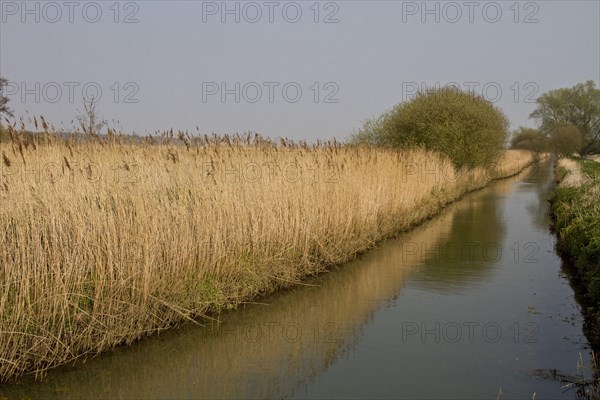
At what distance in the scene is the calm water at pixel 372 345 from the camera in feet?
15.3

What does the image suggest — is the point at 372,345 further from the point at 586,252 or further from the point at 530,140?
the point at 530,140

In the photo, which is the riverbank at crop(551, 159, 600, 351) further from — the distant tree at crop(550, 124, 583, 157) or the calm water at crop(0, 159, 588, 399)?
the distant tree at crop(550, 124, 583, 157)

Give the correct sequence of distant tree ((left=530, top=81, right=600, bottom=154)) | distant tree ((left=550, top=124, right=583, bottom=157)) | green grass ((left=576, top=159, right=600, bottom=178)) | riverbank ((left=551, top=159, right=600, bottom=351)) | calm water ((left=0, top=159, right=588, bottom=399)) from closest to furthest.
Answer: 1. calm water ((left=0, top=159, right=588, bottom=399))
2. riverbank ((left=551, top=159, right=600, bottom=351))
3. green grass ((left=576, top=159, right=600, bottom=178))
4. distant tree ((left=550, top=124, right=583, bottom=157))
5. distant tree ((left=530, top=81, right=600, bottom=154))

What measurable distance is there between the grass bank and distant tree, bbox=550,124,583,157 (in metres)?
49.5

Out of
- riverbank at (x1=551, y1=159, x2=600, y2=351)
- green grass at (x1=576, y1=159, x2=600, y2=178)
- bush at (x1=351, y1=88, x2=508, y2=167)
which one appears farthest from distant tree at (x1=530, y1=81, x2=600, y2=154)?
riverbank at (x1=551, y1=159, x2=600, y2=351)

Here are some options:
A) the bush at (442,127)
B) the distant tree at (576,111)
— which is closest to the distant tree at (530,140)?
the distant tree at (576,111)

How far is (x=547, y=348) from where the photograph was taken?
563 centimetres

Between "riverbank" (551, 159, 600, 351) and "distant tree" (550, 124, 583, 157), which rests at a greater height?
"distant tree" (550, 124, 583, 157)

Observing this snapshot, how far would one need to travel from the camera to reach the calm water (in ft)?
15.3

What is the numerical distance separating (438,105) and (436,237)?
13280mm

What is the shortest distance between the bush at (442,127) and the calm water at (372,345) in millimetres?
14561

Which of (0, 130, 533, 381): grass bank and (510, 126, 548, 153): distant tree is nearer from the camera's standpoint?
(0, 130, 533, 381): grass bank

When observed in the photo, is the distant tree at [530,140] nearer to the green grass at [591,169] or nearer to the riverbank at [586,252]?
the green grass at [591,169]

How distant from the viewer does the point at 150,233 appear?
18.6 ft
